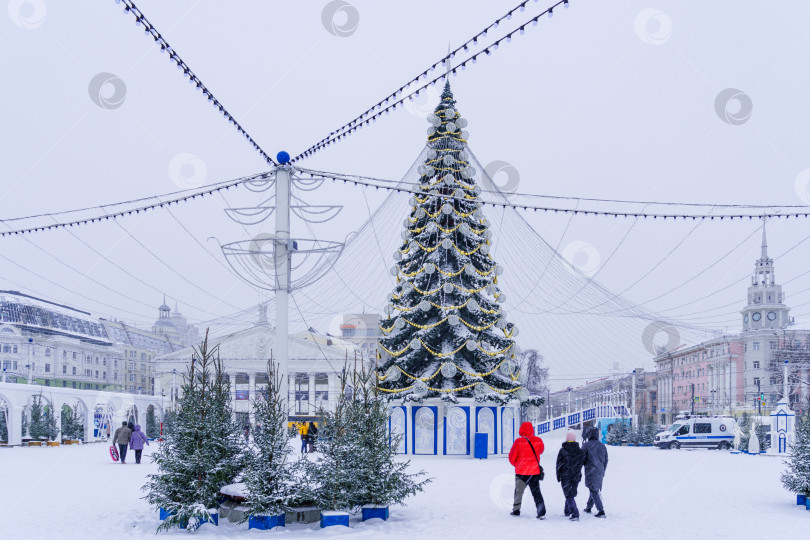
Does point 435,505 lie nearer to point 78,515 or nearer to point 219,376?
point 219,376

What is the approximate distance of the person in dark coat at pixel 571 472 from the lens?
43.5 feet

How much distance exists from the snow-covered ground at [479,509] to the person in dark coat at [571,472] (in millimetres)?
261

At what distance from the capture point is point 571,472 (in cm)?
1335

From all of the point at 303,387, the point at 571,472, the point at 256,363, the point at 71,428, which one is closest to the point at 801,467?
the point at 571,472

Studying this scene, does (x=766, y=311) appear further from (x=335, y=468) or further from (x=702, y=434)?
(x=335, y=468)

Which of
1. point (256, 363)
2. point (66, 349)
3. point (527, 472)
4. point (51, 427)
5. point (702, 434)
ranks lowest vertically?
point (702, 434)

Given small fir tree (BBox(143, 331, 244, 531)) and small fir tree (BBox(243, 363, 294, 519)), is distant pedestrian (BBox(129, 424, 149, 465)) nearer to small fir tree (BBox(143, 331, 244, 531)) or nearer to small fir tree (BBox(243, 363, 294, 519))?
small fir tree (BBox(143, 331, 244, 531))

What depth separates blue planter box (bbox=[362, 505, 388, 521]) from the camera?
13.0 meters

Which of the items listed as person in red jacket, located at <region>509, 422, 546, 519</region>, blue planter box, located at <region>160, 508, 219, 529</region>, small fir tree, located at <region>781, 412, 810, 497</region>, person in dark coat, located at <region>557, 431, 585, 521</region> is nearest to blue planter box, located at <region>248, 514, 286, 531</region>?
blue planter box, located at <region>160, 508, 219, 529</region>

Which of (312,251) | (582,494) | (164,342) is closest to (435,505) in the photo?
(582,494)

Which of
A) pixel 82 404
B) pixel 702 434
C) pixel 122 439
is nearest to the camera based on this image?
pixel 122 439

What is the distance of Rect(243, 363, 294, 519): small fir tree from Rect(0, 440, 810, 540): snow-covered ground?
0.43 metres

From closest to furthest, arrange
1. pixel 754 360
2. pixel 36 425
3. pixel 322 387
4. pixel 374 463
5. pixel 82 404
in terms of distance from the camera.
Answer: pixel 374 463 → pixel 36 425 → pixel 82 404 → pixel 754 360 → pixel 322 387

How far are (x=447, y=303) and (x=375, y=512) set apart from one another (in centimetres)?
1654
